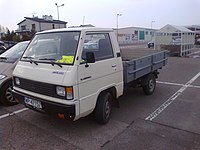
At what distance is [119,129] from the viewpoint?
3.68 metres

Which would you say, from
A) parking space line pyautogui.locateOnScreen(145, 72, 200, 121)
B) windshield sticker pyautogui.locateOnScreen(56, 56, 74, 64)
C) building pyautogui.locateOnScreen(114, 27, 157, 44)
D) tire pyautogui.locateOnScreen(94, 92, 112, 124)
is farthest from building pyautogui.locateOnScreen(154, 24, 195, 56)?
building pyautogui.locateOnScreen(114, 27, 157, 44)

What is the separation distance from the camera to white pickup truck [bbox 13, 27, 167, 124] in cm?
306

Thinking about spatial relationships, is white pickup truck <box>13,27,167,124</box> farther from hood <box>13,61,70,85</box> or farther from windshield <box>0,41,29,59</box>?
windshield <box>0,41,29,59</box>

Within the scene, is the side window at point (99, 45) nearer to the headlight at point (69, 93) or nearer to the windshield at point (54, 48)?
the windshield at point (54, 48)

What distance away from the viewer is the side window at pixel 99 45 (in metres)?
3.56

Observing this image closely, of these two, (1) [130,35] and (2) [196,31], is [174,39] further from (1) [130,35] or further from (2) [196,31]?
(1) [130,35]

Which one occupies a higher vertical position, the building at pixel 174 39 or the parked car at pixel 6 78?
the building at pixel 174 39

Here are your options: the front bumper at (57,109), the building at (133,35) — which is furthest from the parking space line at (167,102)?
the building at (133,35)

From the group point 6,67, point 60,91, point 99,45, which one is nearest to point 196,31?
point 99,45

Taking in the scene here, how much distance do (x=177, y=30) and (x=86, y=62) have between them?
15758mm

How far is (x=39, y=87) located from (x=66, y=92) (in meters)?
0.63

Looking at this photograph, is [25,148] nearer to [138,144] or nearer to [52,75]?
[52,75]

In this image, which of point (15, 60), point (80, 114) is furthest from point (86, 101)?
point (15, 60)

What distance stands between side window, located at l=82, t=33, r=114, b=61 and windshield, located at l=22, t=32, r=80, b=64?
25 centimetres
